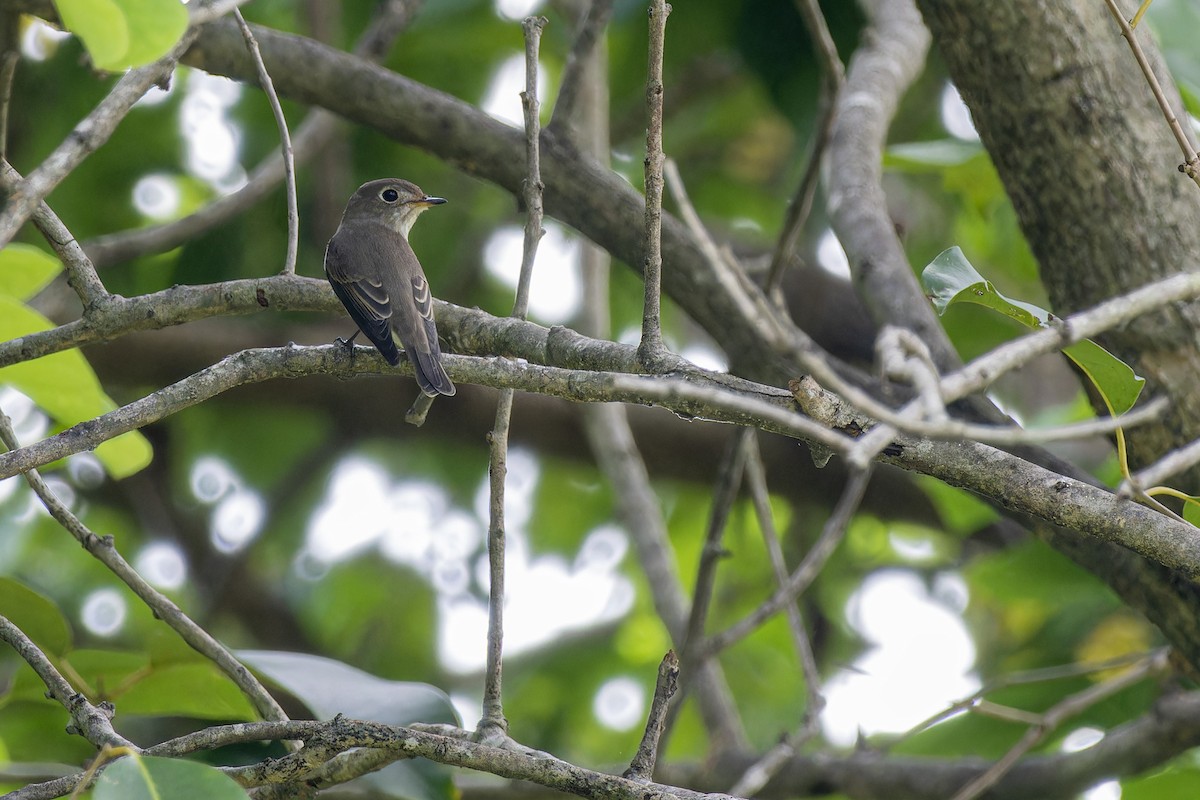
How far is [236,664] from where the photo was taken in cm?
258

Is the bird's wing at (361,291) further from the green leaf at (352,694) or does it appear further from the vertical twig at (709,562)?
the vertical twig at (709,562)

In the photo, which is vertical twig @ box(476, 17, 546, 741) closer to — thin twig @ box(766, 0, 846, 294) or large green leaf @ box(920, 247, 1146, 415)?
large green leaf @ box(920, 247, 1146, 415)

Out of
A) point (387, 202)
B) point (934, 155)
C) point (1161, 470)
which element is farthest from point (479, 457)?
point (1161, 470)

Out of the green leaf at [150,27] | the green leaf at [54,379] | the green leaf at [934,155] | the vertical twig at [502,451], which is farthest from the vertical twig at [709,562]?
the green leaf at [150,27]

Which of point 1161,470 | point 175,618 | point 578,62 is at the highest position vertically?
point 578,62

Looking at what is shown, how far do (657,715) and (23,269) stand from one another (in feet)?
7.11

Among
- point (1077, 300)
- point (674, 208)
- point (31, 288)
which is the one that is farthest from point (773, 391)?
point (674, 208)

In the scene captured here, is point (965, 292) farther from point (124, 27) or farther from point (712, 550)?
point (712, 550)

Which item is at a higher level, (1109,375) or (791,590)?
(791,590)

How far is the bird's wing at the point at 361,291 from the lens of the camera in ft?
12.0

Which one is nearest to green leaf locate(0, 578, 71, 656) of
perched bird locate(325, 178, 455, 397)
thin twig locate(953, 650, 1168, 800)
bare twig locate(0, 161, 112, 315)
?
bare twig locate(0, 161, 112, 315)

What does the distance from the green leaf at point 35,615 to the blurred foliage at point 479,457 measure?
2.80 metres

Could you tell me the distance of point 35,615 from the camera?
2.88 meters

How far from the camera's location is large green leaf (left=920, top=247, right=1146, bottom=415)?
7.24 ft
